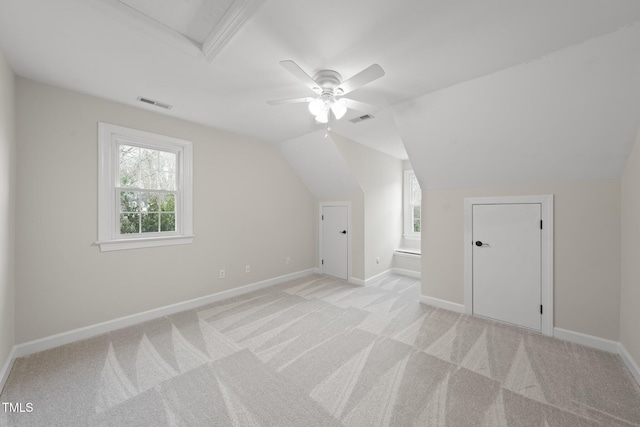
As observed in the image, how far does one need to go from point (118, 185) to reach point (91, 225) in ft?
1.64

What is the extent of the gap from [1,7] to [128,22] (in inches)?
27.0

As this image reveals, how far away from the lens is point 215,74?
7.01 feet

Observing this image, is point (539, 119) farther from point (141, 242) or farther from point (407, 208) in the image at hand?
point (141, 242)

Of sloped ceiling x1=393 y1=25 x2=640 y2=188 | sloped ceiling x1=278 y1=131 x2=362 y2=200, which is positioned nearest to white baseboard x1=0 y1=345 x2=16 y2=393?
sloped ceiling x1=278 y1=131 x2=362 y2=200

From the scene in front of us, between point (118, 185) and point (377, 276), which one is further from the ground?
point (118, 185)

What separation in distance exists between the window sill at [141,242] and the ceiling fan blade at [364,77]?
2701 mm

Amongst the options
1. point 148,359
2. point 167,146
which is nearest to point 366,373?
point 148,359

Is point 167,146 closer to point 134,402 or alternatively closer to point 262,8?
point 262,8

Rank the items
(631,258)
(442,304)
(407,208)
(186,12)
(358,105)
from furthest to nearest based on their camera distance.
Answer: (407,208) → (442,304) → (358,105) → (631,258) → (186,12)

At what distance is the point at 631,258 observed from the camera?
2.11m

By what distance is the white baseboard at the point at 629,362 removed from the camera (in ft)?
6.36

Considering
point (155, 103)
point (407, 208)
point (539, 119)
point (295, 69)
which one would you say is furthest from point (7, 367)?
point (407, 208)

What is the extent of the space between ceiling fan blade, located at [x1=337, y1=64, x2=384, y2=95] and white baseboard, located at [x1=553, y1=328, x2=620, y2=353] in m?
3.18

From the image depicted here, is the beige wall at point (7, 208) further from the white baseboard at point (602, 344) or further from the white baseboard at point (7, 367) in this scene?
the white baseboard at point (602, 344)
